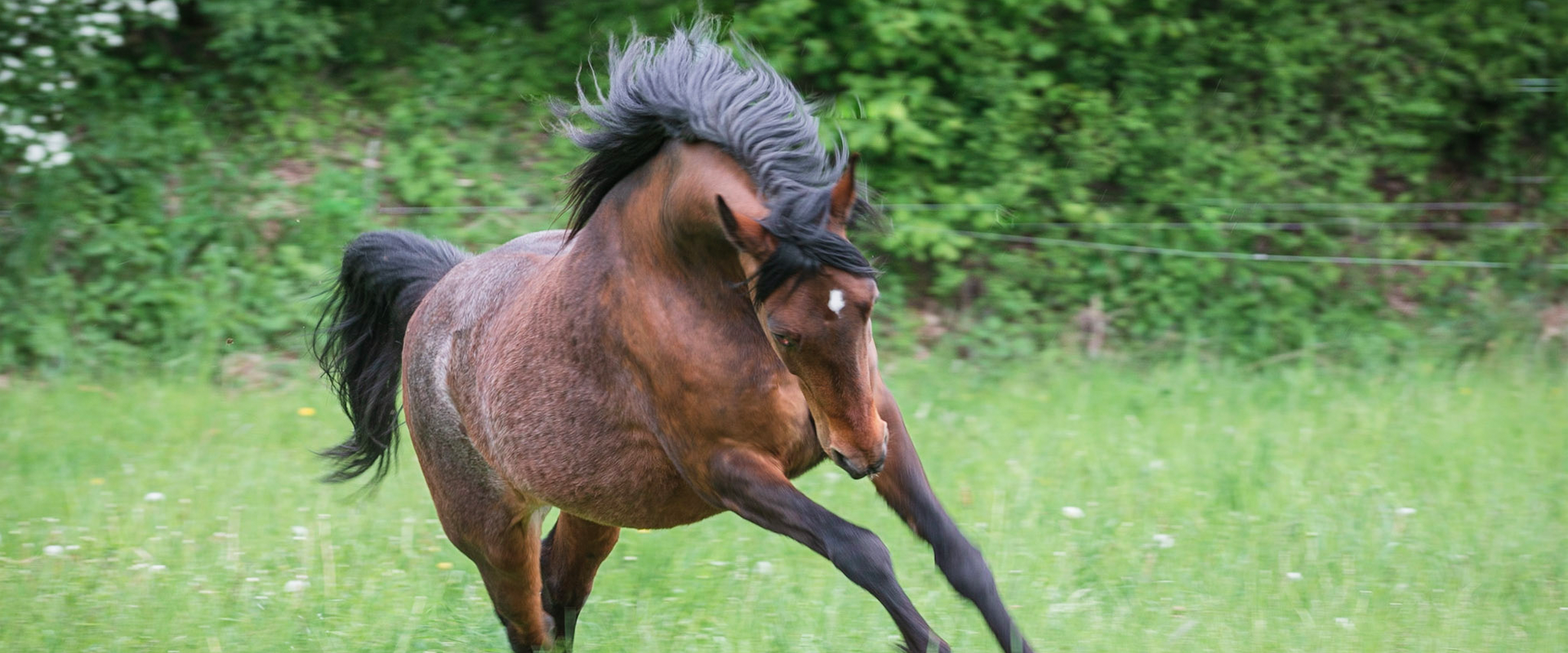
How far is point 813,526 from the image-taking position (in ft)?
10.5

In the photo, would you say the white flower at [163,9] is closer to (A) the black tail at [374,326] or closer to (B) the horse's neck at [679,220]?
(A) the black tail at [374,326]

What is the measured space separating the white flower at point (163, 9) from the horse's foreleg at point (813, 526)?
7581 mm

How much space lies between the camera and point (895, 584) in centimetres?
314

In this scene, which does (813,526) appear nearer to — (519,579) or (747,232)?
(747,232)

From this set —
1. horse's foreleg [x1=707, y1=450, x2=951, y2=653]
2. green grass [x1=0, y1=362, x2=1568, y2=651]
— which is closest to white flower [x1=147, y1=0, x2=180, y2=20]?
green grass [x1=0, y1=362, x2=1568, y2=651]

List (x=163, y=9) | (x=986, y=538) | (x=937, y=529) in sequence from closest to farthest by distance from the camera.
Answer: (x=937, y=529) → (x=986, y=538) → (x=163, y=9)

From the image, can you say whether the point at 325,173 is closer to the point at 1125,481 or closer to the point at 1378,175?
the point at 1125,481

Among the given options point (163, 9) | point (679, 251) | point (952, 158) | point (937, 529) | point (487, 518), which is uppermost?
point (679, 251)

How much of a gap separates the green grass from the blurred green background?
1.40 m

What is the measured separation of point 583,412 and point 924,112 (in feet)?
19.9

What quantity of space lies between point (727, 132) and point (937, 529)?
3.72 feet

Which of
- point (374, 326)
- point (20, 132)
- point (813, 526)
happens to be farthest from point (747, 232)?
point (20, 132)

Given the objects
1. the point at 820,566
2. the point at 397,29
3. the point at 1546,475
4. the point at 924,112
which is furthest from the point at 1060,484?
the point at 397,29

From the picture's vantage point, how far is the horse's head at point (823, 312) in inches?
120
